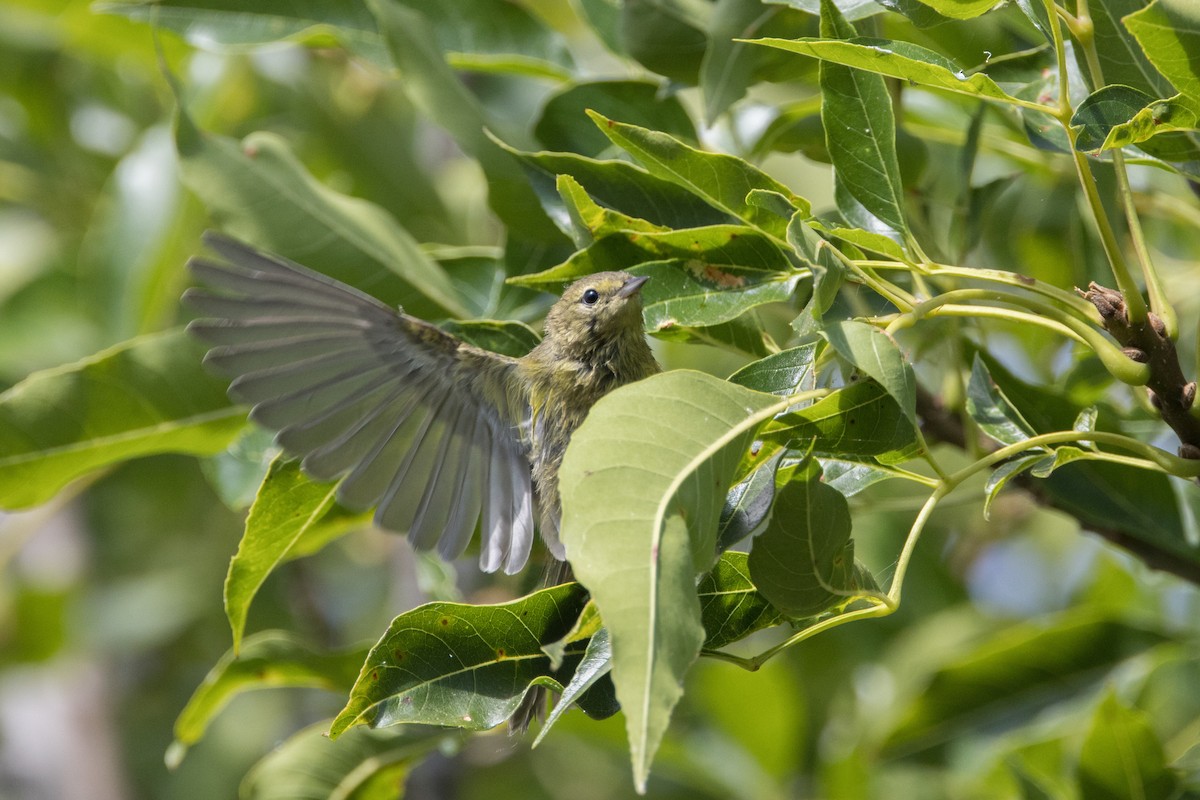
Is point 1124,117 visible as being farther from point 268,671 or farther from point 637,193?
point 268,671

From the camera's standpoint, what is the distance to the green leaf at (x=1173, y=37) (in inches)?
59.5

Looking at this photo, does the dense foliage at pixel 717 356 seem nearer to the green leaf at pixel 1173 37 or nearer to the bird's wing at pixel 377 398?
the green leaf at pixel 1173 37

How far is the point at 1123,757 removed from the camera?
247 cm

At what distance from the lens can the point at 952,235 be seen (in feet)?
8.26

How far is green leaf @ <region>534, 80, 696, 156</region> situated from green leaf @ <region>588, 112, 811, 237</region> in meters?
0.53

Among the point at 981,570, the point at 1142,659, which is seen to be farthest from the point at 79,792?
the point at 1142,659

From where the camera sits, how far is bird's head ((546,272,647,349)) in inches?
110

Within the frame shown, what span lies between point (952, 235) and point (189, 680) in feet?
15.4

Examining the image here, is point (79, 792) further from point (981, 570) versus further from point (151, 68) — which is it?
point (981, 570)

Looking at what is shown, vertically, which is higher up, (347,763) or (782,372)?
(782,372)

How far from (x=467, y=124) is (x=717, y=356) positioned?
195cm

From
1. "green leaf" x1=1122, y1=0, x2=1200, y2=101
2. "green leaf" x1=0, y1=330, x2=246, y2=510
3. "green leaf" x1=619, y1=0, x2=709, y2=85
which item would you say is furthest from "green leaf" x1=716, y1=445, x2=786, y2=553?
"green leaf" x1=0, y1=330, x2=246, y2=510

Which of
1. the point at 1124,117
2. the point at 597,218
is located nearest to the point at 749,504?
the point at 597,218

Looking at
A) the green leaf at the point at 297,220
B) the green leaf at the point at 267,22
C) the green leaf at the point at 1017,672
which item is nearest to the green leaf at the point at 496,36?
the green leaf at the point at 267,22
